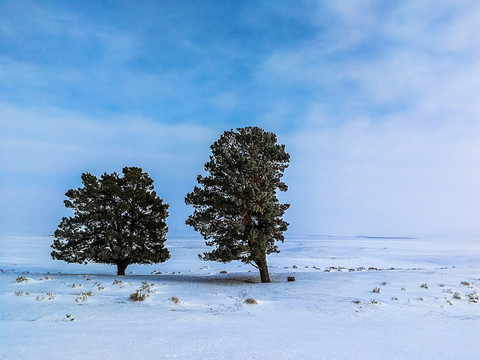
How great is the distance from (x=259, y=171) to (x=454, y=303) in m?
11.0

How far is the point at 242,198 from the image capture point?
18844mm

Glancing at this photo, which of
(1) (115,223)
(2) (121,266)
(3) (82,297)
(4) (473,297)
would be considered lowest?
(4) (473,297)

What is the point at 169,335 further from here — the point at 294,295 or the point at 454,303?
the point at 454,303

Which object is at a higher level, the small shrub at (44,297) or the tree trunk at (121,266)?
the tree trunk at (121,266)

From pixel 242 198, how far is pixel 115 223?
10.4 metres

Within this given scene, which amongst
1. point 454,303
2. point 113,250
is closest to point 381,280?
point 454,303

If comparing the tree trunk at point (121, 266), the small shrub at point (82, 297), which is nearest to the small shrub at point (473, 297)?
the small shrub at point (82, 297)

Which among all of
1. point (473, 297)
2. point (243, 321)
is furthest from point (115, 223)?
point (473, 297)

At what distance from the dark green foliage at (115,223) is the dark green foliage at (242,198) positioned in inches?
189

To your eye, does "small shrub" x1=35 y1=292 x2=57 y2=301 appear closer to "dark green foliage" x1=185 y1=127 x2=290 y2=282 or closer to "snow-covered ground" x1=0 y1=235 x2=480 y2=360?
"snow-covered ground" x1=0 y1=235 x2=480 y2=360

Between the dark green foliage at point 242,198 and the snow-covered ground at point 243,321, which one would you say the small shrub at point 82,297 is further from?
the dark green foliage at point 242,198

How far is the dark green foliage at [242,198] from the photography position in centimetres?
1875

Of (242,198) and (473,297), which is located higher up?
(242,198)

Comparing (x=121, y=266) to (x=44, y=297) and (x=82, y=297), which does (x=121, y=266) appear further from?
(x=82, y=297)
